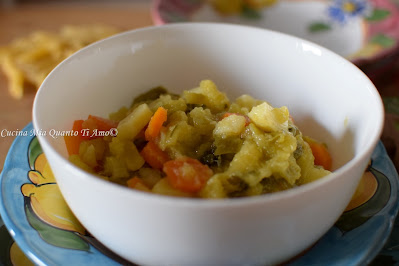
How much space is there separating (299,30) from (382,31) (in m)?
0.36

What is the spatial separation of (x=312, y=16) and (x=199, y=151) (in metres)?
1.35

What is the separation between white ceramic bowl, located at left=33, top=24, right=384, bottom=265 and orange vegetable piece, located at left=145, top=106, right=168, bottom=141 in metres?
0.19

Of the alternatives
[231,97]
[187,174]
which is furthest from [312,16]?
[187,174]

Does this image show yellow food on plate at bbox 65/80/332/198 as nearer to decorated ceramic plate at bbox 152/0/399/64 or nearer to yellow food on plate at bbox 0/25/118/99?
yellow food on plate at bbox 0/25/118/99

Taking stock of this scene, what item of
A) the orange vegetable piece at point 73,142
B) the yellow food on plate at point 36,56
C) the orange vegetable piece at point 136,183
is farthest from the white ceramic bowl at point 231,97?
the yellow food on plate at point 36,56

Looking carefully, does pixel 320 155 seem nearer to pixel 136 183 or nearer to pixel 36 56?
pixel 136 183

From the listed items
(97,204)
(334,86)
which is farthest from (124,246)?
(334,86)

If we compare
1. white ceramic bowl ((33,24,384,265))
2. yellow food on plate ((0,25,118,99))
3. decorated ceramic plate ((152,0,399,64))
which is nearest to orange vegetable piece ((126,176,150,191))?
white ceramic bowl ((33,24,384,265))

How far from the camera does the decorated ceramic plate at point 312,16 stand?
6.25ft

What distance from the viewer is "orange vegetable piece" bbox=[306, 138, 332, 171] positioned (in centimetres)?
106

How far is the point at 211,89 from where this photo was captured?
3.69ft

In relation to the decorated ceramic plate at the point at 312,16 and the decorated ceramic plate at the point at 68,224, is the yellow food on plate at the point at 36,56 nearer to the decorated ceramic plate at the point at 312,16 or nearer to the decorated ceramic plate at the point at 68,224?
the decorated ceramic plate at the point at 312,16

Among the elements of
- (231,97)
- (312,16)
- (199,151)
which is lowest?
(312,16)

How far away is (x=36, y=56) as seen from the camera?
1.70m
